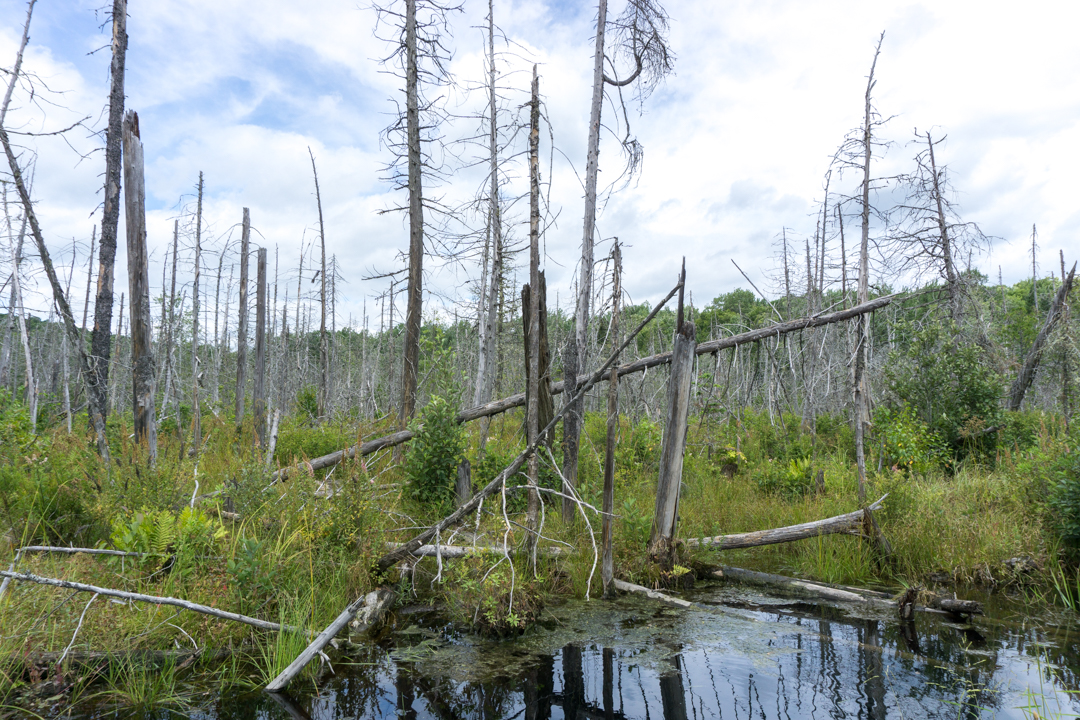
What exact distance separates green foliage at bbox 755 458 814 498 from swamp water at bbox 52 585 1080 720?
3068 mm

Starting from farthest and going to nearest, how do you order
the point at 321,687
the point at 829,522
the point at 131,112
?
the point at 131,112 < the point at 829,522 < the point at 321,687

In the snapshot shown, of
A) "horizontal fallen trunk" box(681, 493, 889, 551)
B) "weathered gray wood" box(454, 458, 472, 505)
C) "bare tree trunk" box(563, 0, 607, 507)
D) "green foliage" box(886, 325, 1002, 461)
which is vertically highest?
"bare tree trunk" box(563, 0, 607, 507)

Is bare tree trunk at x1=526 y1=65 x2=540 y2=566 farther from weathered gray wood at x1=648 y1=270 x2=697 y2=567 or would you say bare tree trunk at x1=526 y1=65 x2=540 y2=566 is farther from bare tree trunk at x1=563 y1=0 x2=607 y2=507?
weathered gray wood at x1=648 y1=270 x2=697 y2=567

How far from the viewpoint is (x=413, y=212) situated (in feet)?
29.9

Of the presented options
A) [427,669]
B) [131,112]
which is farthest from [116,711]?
[131,112]

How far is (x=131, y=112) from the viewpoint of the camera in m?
7.22

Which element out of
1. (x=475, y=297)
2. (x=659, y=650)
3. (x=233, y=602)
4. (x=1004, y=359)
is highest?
(x=475, y=297)

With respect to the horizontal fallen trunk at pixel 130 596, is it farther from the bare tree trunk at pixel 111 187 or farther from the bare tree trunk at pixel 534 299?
the bare tree trunk at pixel 111 187

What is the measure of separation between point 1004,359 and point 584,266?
1047cm

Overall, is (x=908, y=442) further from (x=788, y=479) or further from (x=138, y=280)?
(x=138, y=280)

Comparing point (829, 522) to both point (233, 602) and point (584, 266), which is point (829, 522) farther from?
point (233, 602)

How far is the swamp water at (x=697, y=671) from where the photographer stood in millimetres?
3553

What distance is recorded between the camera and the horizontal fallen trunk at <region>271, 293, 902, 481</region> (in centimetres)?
558

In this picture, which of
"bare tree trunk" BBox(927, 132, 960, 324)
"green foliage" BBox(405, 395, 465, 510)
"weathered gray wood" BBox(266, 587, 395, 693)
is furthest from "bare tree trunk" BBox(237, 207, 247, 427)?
"bare tree trunk" BBox(927, 132, 960, 324)
